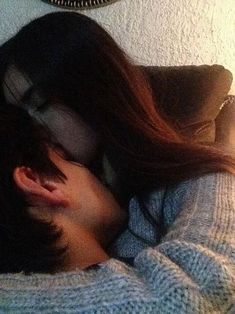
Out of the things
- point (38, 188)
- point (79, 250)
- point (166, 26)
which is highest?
point (166, 26)

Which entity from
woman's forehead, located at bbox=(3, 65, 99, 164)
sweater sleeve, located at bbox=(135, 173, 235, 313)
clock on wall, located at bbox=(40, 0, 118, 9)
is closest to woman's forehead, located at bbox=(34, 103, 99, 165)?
woman's forehead, located at bbox=(3, 65, 99, 164)

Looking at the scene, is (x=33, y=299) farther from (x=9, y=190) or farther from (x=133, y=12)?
(x=133, y=12)

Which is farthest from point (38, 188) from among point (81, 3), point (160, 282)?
point (81, 3)

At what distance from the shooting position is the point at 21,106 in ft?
3.32

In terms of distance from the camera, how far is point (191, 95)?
3.76 feet

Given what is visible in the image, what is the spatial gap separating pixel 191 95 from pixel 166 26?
0.33 m

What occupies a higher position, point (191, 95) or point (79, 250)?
point (191, 95)

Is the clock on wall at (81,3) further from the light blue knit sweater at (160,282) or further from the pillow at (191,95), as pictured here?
the light blue knit sweater at (160,282)

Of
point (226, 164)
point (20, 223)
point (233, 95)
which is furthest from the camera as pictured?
point (233, 95)

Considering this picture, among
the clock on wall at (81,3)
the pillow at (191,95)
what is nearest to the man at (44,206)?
the pillow at (191,95)

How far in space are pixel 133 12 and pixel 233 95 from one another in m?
0.33

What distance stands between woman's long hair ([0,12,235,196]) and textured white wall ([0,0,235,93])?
1.30 feet

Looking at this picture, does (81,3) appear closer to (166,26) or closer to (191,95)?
(166,26)

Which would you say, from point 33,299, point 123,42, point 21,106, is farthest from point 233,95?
point 33,299
